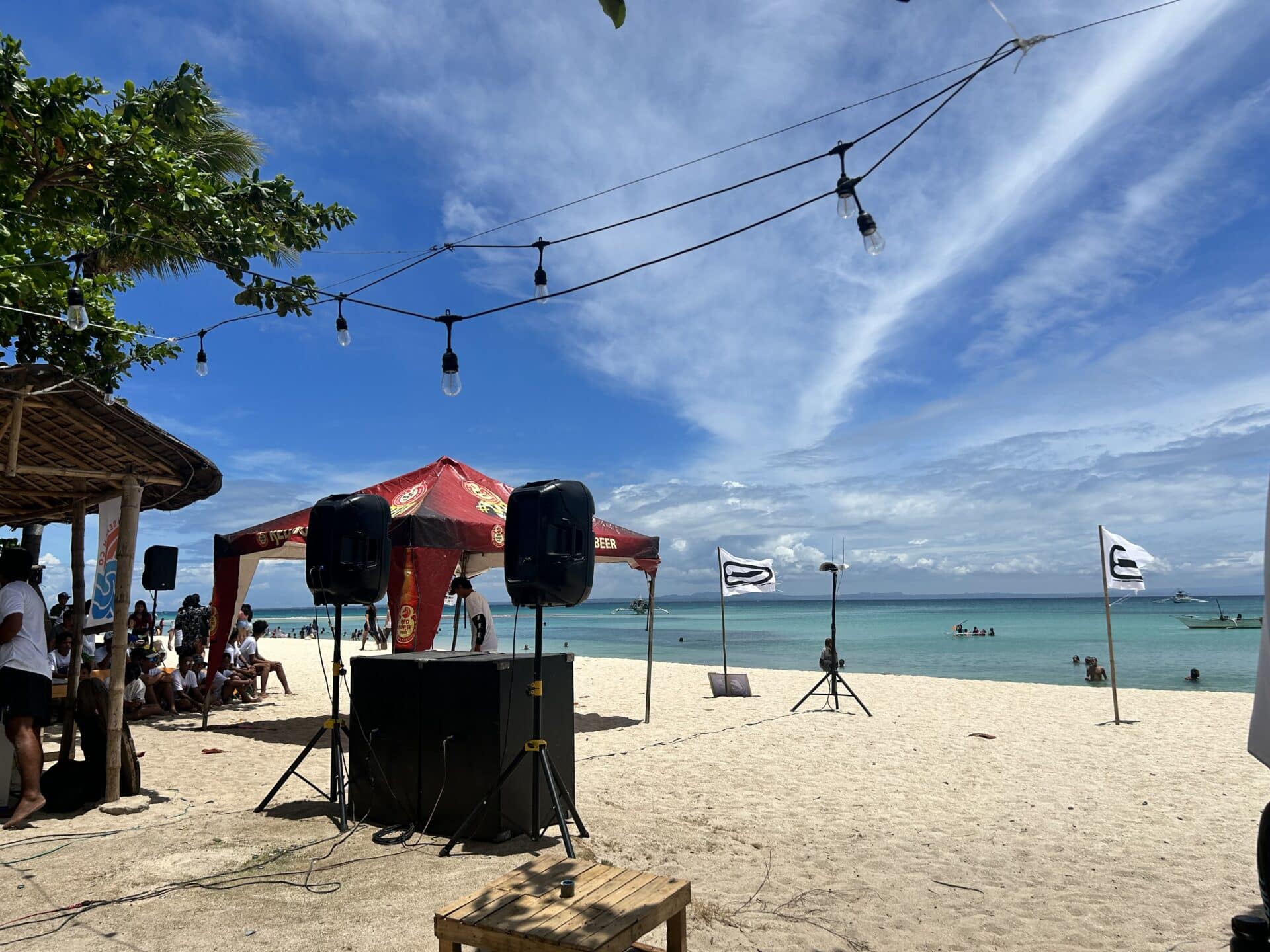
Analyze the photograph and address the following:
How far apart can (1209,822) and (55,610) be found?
18.0 m

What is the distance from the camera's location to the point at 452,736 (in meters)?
4.94

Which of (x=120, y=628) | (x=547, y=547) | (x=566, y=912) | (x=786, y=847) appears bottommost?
(x=786, y=847)

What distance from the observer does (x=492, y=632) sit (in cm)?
857

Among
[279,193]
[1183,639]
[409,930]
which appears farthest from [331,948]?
[1183,639]

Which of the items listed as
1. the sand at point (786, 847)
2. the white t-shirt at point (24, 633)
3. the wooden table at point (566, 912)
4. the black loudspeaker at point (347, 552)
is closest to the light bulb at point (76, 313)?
the white t-shirt at point (24, 633)

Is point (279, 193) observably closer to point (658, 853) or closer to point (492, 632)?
point (492, 632)

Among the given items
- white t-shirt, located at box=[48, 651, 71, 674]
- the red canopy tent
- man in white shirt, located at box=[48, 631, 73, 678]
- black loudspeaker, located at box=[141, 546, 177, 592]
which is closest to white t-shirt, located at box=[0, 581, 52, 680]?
the red canopy tent

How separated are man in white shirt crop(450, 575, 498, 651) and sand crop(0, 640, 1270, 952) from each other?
146cm

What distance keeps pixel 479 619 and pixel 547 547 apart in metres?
3.92

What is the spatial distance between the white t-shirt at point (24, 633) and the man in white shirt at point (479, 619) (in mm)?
3507

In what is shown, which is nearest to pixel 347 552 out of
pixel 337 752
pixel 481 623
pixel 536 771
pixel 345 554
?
pixel 345 554

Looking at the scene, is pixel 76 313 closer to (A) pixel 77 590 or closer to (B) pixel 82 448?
(B) pixel 82 448

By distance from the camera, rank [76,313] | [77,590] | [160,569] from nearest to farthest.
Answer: [76,313] → [77,590] → [160,569]

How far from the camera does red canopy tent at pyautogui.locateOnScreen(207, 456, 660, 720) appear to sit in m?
7.73
